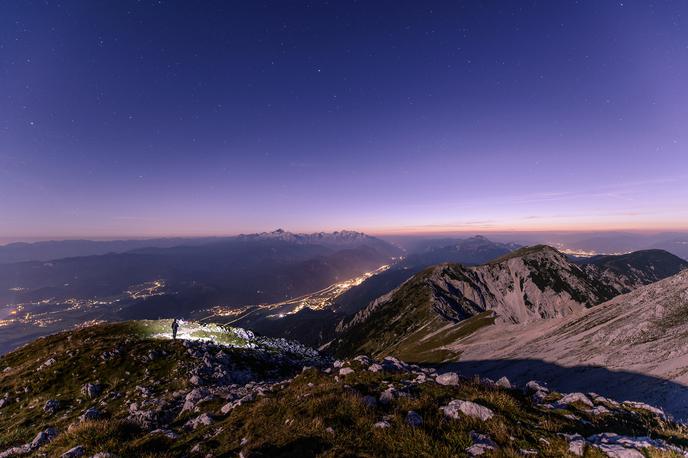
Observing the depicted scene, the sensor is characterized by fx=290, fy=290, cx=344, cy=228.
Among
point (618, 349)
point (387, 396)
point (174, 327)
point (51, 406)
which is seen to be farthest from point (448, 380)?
point (174, 327)

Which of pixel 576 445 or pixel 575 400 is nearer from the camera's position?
pixel 576 445

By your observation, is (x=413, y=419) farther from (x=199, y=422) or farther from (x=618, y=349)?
(x=618, y=349)

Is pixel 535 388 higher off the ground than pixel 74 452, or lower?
lower

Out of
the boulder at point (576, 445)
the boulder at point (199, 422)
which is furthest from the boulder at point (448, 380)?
the boulder at point (199, 422)

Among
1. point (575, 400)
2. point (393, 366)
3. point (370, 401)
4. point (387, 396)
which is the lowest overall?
point (393, 366)

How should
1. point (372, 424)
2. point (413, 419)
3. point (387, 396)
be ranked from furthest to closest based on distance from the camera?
point (387, 396)
point (413, 419)
point (372, 424)

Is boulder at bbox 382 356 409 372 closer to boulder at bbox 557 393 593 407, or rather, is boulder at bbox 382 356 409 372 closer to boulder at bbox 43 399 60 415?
boulder at bbox 557 393 593 407

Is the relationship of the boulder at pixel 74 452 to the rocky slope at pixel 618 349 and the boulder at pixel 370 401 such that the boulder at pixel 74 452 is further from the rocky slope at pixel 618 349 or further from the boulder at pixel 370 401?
the rocky slope at pixel 618 349

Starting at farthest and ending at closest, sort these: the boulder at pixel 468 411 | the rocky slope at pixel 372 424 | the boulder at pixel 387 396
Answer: the boulder at pixel 387 396, the boulder at pixel 468 411, the rocky slope at pixel 372 424

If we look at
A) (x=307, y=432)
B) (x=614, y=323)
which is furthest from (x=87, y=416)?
(x=614, y=323)

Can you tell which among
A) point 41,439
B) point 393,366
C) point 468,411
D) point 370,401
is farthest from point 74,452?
point 393,366

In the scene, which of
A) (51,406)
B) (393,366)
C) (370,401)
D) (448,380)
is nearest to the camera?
(370,401)

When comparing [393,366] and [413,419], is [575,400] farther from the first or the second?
[393,366]
